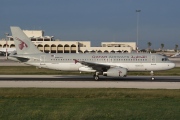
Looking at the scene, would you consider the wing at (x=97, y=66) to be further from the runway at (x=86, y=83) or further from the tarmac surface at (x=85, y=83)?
the runway at (x=86, y=83)

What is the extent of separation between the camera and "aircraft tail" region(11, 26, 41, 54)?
39875mm

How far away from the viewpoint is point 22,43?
1574 inches

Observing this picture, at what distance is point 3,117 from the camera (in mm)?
14305

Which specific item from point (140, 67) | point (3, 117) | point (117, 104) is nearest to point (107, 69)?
point (140, 67)

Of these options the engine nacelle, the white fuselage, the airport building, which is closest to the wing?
the engine nacelle

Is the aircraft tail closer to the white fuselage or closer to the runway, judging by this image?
the white fuselage

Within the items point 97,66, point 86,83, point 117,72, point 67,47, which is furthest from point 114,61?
point 67,47

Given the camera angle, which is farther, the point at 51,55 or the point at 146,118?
the point at 51,55

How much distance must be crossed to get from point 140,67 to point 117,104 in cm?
2043

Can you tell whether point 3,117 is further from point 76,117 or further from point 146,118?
point 146,118

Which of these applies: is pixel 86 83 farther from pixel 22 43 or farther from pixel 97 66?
pixel 22 43

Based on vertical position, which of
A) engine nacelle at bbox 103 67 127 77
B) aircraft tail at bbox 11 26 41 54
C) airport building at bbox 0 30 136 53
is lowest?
engine nacelle at bbox 103 67 127 77

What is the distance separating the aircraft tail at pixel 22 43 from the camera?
131 ft

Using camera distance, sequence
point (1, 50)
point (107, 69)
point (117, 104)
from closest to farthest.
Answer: point (117, 104) < point (107, 69) < point (1, 50)
